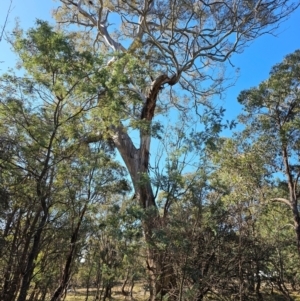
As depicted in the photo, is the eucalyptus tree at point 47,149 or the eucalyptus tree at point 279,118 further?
A: the eucalyptus tree at point 279,118

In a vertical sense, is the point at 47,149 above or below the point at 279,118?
below

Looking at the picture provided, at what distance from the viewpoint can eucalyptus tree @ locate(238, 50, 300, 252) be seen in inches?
264

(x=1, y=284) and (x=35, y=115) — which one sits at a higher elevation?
(x=35, y=115)

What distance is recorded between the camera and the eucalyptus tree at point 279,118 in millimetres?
6695

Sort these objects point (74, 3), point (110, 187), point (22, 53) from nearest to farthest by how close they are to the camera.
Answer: point (22, 53), point (110, 187), point (74, 3)

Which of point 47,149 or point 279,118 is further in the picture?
point 279,118

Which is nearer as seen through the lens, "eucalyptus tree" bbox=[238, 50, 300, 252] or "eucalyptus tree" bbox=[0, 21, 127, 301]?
"eucalyptus tree" bbox=[0, 21, 127, 301]

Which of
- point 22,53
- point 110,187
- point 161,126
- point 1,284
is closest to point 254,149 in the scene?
point 161,126

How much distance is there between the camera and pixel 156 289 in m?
5.64

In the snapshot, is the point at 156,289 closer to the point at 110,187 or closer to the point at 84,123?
the point at 110,187

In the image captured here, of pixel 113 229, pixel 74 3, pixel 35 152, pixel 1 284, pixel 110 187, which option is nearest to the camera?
pixel 35 152

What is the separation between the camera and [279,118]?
700 cm

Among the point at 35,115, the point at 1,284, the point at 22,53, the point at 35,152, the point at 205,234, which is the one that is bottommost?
the point at 1,284

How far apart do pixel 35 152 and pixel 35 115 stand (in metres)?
0.65
